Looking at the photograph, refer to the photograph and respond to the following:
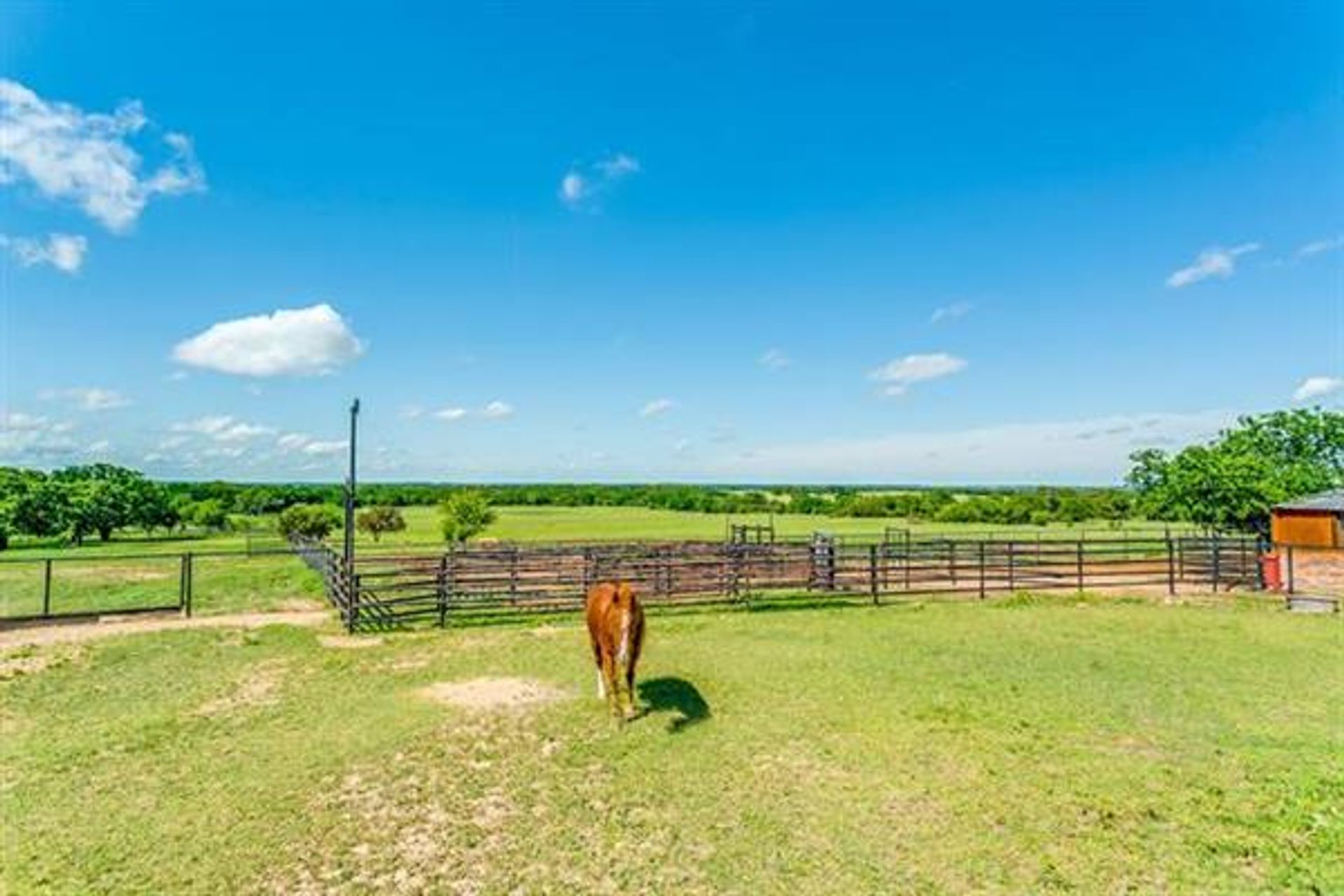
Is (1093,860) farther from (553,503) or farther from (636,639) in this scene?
(553,503)

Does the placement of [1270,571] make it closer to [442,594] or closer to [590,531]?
[442,594]

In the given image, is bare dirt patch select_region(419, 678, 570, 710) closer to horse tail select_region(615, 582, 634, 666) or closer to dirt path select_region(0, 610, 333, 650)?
horse tail select_region(615, 582, 634, 666)

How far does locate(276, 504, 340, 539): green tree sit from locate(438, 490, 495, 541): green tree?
10.6m

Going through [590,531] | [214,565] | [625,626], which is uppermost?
[625,626]

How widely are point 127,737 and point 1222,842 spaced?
8.51 m

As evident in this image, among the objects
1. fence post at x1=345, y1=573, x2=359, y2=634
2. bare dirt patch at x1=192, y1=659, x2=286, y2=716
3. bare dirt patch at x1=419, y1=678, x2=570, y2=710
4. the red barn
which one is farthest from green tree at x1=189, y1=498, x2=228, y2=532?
the red barn

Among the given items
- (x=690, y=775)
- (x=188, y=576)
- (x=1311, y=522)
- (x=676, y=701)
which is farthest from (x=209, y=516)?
(x=1311, y=522)

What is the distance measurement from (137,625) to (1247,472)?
36.2m

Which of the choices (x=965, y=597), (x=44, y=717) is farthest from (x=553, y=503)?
(x=44, y=717)

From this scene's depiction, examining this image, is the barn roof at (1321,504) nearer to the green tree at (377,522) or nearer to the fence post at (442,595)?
the fence post at (442,595)

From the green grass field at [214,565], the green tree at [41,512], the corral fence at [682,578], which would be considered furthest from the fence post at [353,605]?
the green tree at [41,512]

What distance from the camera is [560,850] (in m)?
4.39

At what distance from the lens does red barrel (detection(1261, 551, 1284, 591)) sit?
55.6 feet

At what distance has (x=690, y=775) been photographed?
5.51 metres
